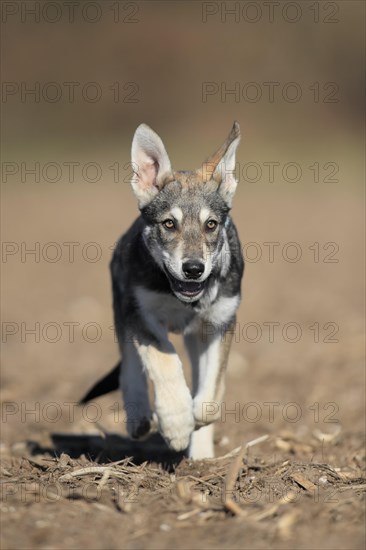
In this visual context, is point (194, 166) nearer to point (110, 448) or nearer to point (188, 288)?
point (110, 448)

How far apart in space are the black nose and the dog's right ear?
937mm

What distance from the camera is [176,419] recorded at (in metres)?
7.00

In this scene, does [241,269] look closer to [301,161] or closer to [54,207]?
[54,207]

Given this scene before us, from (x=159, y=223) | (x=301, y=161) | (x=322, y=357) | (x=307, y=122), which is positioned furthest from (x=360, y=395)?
(x=307, y=122)

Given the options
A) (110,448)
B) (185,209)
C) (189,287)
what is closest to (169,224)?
(185,209)

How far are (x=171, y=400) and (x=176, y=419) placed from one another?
15 centimetres

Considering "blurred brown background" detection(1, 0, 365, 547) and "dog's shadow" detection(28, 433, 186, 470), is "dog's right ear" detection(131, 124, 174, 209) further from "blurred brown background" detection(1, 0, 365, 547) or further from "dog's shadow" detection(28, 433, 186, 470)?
"blurred brown background" detection(1, 0, 365, 547)

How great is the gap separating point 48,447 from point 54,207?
775 inches

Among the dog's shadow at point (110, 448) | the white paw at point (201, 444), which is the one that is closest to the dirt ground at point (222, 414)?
the dog's shadow at point (110, 448)

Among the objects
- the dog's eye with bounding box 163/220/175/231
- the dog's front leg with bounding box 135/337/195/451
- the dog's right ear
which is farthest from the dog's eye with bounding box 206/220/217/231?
the dog's front leg with bounding box 135/337/195/451

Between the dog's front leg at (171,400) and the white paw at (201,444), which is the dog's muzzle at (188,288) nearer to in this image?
the dog's front leg at (171,400)

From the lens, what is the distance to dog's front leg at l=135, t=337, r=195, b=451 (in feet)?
23.0

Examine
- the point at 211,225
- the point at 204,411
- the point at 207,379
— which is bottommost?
the point at 204,411

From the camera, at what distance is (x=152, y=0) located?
39062mm
